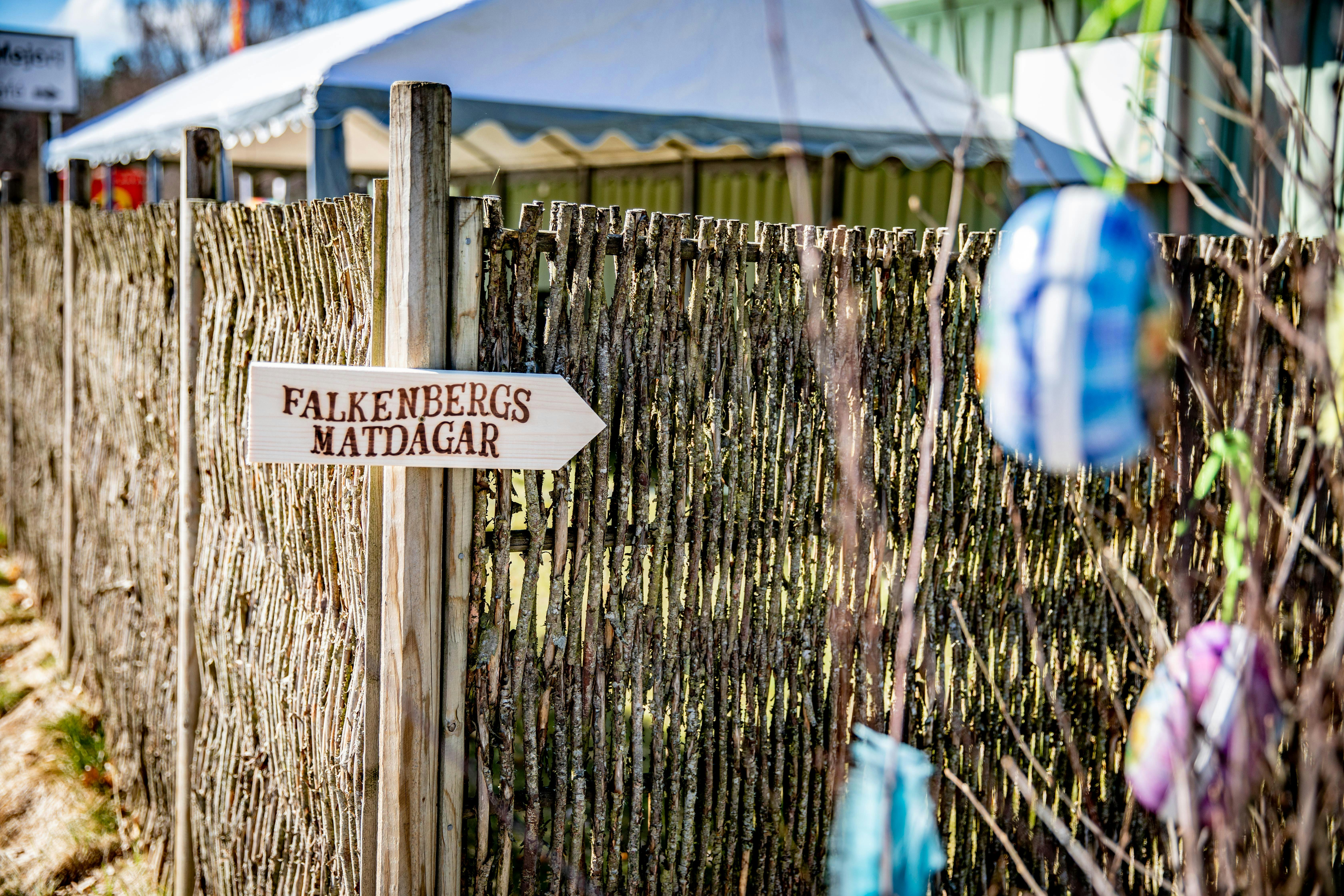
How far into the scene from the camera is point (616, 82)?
5.81m

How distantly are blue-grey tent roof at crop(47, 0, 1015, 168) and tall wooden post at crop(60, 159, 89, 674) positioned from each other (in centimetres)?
103

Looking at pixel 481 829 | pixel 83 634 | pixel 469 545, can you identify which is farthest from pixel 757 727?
pixel 83 634

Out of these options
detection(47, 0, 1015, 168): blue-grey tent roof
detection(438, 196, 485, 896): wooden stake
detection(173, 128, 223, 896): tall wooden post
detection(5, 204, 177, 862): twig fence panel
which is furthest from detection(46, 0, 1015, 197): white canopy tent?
detection(438, 196, 485, 896): wooden stake

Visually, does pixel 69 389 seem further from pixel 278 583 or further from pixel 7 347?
pixel 278 583

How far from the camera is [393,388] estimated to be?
211 cm

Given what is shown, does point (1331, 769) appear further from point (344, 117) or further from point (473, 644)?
point (344, 117)

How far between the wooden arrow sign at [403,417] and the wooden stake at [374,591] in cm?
12

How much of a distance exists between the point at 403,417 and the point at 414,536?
0.79ft

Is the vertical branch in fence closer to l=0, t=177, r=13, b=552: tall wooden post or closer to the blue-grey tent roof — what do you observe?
l=0, t=177, r=13, b=552: tall wooden post

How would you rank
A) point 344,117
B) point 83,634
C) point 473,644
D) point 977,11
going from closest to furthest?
1. point 473,644
2. point 83,634
3. point 344,117
4. point 977,11

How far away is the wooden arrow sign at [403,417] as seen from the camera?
81.4 inches

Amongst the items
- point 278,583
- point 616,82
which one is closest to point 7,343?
point 616,82

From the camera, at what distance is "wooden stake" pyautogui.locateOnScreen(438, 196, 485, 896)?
7.18 ft

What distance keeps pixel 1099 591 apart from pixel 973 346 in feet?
2.63
